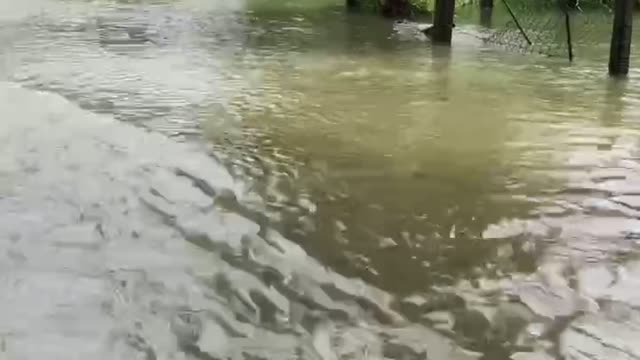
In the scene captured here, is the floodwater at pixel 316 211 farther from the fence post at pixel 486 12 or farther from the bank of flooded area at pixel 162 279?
the fence post at pixel 486 12

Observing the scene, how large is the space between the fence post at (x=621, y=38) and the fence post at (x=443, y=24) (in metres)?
2.77

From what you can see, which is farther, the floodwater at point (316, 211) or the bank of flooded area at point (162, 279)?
the floodwater at point (316, 211)

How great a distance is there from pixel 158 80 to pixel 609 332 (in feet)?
20.4

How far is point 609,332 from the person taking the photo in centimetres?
385

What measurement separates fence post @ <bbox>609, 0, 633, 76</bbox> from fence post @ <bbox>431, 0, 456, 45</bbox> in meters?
2.77

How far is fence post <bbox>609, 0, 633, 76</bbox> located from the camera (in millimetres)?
9609

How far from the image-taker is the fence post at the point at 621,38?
9.61 m

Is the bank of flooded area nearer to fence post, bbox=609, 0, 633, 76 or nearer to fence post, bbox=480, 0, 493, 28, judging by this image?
fence post, bbox=609, 0, 633, 76

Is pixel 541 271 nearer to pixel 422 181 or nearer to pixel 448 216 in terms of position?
pixel 448 216

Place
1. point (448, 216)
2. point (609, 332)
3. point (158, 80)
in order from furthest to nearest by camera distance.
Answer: point (158, 80), point (448, 216), point (609, 332)

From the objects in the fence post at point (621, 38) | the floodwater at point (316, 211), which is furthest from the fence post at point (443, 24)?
the fence post at point (621, 38)

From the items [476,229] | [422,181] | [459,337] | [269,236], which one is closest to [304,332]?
[459,337]

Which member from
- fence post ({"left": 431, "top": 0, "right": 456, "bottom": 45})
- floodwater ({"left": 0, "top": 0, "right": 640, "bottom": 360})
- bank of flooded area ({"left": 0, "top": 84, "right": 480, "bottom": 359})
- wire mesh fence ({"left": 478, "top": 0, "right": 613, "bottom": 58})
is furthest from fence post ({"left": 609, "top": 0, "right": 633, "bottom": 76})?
bank of flooded area ({"left": 0, "top": 84, "right": 480, "bottom": 359})

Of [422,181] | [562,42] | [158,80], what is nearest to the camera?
[422,181]
